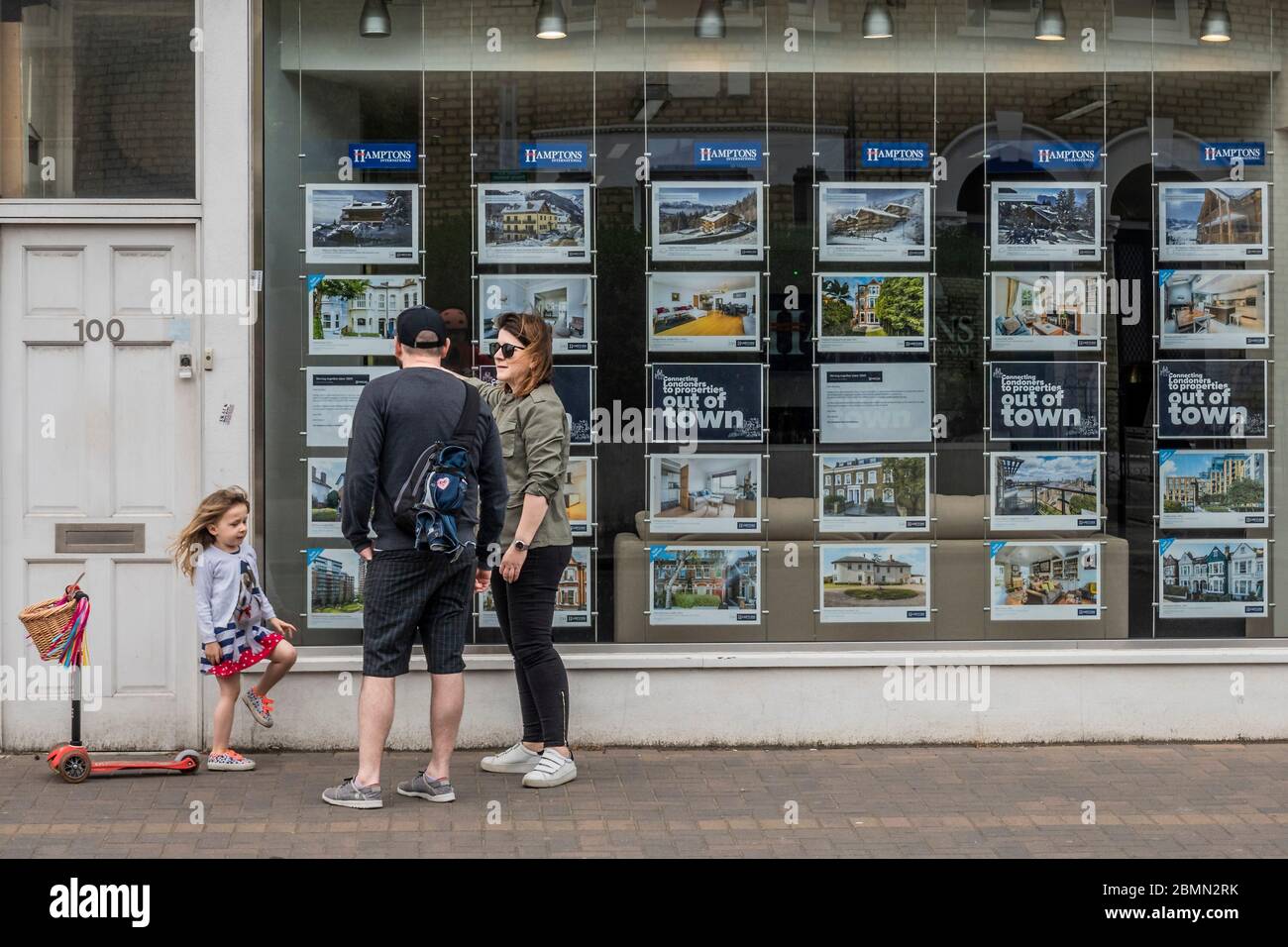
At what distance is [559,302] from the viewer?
8180 mm

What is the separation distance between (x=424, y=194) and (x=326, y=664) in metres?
2.47

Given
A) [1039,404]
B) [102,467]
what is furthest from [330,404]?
[1039,404]

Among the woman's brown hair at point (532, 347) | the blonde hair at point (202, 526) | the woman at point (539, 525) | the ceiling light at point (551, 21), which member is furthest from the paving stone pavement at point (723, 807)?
the ceiling light at point (551, 21)

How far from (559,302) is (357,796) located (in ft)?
9.20

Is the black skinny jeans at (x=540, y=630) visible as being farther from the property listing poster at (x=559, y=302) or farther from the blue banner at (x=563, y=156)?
the blue banner at (x=563, y=156)

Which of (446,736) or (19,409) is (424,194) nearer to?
(19,409)

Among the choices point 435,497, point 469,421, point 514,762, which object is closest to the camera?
point 435,497

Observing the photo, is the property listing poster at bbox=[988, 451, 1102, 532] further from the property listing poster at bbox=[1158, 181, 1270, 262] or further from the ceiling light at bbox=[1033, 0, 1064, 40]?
the ceiling light at bbox=[1033, 0, 1064, 40]

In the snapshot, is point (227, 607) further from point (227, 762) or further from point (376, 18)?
point (376, 18)

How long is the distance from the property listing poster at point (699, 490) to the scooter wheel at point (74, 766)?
9.83 ft

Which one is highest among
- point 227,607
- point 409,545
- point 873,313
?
point 873,313

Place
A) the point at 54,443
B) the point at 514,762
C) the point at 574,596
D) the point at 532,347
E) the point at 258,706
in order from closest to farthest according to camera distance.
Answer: the point at 532,347 < the point at 514,762 < the point at 258,706 < the point at 54,443 < the point at 574,596

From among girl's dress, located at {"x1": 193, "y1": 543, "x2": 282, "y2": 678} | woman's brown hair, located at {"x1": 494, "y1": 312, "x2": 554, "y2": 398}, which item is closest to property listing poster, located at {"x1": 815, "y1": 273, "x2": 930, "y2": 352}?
woman's brown hair, located at {"x1": 494, "y1": 312, "x2": 554, "y2": 398}

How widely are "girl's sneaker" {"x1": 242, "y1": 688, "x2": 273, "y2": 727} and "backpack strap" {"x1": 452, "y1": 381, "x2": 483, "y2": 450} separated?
1.84 metres
